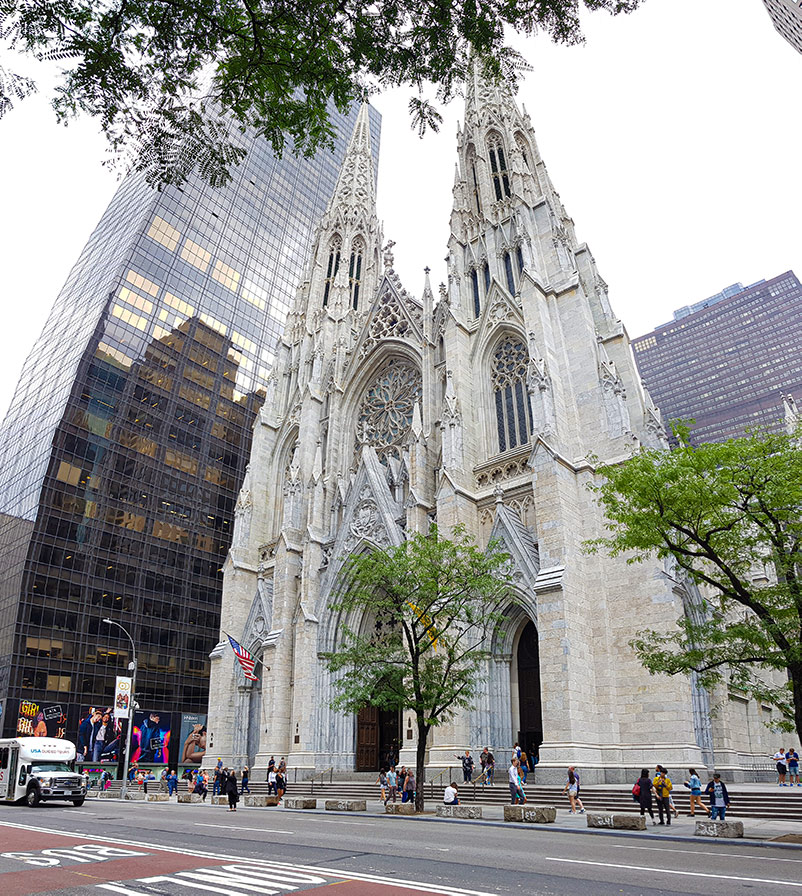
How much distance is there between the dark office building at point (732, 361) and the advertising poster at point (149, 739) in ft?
311

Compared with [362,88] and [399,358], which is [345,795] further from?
[362,88]

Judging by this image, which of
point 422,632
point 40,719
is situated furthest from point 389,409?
point 40,719

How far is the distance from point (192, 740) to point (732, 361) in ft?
385

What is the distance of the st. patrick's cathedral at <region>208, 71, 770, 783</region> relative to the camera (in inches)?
903

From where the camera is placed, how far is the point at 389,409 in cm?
3784

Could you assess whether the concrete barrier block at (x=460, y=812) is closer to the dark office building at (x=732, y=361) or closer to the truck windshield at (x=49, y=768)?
the truck windshield at (x=49, y=768)

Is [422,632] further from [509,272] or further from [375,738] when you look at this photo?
[509,272]

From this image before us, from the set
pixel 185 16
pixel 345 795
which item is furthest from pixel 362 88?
pixel 345 795

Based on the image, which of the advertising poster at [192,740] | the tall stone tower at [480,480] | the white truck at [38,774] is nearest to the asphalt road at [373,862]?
the white truck at [38,774]

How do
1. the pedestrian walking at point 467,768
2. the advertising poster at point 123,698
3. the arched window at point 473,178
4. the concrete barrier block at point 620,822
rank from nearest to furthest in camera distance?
the concrete barrier block at point 620,822
the pedestrian walking at point 467,768
the advertising poster at point 123,698
the arched window at point 473,178

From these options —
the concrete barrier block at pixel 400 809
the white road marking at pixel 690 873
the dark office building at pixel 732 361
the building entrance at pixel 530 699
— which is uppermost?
the dark office building at pixel 732 361

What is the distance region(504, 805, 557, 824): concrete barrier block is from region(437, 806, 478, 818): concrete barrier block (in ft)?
3.98

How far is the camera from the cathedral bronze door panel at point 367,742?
103 ft

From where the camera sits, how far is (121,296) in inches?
2239
